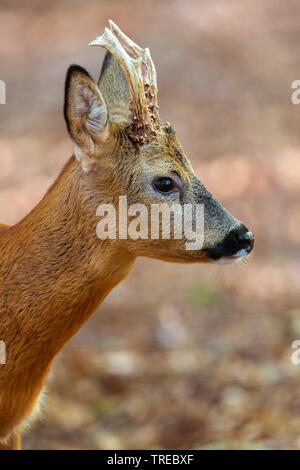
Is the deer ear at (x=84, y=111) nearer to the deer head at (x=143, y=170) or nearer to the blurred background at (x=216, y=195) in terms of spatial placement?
the deer head at (x=143, y=170)

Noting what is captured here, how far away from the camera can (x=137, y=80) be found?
4383mm

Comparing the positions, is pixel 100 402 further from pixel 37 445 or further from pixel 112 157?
pixel 112 157

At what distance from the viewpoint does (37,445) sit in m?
6.89

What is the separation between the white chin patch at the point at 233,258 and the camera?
14.5 feet

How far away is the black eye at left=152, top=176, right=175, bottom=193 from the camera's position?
14.6ft

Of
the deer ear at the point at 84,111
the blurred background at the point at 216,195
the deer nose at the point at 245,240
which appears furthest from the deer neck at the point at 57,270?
the blurred background at the point at 216,195

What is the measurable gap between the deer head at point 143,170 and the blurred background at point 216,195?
0.48 metres

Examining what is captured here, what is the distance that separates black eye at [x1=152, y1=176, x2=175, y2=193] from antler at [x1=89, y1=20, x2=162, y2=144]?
0.25 meters

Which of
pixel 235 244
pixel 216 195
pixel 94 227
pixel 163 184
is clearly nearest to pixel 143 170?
pixel 163 184

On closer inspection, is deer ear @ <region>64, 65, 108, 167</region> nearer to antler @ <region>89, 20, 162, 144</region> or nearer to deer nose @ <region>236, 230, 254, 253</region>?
antler @ <region>89, 20, 162, 144</region>

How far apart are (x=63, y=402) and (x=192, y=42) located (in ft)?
29.9

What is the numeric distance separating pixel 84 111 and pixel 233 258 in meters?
1.19

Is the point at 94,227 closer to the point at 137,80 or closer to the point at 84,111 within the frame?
the point at 84,111

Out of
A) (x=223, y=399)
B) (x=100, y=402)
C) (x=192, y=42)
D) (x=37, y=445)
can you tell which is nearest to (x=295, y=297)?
(x=223, y=399)
